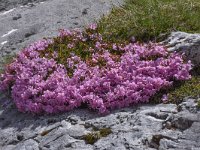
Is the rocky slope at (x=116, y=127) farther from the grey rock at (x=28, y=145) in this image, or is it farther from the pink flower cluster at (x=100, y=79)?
the pink flower cluster at (x=100, y=79)

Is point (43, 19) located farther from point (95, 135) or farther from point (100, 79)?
point (95, 135)

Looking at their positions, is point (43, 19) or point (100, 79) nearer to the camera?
point (100, 79)

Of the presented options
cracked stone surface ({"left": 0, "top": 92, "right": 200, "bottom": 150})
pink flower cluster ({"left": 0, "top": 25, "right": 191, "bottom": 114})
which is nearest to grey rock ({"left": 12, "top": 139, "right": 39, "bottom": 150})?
cracked stone surface ({"left": 0, "top": 92, "right": 200, "bottom": 150})

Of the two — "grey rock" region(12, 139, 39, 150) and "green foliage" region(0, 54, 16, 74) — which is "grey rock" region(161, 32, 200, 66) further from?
"green foliage" region(0, 54, 16, 74)

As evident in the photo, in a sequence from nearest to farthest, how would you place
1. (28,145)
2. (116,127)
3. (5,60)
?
(116,127)
(28,145)
(5,60)

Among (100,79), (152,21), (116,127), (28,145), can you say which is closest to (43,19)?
(152,21)

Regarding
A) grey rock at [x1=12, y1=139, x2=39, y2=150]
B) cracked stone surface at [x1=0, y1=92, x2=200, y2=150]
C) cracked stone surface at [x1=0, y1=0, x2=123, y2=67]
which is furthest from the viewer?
cracked stone surface at [x1=0, y1=0, x2=123, y2=67]

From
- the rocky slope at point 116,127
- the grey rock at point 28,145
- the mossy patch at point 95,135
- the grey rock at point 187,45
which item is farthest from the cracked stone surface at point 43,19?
the mossy patch at point 95,135
